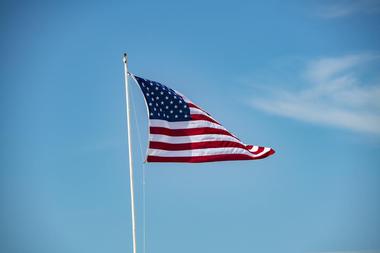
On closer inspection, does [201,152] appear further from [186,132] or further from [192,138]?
[186,132]

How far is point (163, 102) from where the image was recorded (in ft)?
101

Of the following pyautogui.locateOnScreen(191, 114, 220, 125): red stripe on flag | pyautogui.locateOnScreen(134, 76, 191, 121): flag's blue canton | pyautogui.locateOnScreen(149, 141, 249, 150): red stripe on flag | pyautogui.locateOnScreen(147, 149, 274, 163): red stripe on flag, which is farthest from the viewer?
pyautogui.locateOnScreen(191, 114, 220, 125): red stripe on flag

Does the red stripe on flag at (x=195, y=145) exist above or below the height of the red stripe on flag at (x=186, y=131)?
below

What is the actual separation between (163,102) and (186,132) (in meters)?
1.99

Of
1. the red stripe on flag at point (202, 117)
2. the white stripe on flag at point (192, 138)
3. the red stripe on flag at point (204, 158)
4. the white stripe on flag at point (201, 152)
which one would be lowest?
the red stripe on flag at point (204, 158)

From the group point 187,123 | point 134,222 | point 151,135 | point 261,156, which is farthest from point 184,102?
point 134,222

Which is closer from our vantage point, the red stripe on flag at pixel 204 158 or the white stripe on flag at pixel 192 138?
the red stripe on flag at pixel 204 158

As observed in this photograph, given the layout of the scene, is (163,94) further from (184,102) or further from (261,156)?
(261,156)

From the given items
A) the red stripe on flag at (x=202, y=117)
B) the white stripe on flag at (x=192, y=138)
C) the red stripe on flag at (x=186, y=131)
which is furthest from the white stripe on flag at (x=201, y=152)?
the red stripe on flag at (x=202, y=117)

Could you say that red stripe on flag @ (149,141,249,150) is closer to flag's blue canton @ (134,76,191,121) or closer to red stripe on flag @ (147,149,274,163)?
red stripe on flag @ (147,149,274,163)

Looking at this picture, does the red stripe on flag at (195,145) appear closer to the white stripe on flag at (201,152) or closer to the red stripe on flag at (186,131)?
the white stripe on flag at (201,152)

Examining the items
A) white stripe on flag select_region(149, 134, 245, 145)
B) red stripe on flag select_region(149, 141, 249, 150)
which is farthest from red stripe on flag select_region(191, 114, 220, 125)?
red stripe on flag select_region(149, 141, 249, 150)

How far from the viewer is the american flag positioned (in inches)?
1176

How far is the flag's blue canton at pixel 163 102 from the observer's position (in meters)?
30.2
